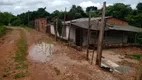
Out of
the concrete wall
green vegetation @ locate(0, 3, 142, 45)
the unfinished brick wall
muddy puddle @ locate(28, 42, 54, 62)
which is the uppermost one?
green vegetation @ locate(0, 3, 142, 45)

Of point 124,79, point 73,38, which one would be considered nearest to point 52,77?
point 124,79

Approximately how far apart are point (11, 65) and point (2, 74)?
1.75 meters

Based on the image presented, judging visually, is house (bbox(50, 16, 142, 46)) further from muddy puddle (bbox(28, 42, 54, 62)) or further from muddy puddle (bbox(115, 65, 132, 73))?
muddy puddle (bbox(115, 65, 132, 73))

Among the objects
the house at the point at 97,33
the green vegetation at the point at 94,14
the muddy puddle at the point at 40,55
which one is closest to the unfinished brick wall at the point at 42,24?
the green vegetation at the point at 94,14

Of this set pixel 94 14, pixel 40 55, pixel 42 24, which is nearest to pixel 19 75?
pixel 40 55

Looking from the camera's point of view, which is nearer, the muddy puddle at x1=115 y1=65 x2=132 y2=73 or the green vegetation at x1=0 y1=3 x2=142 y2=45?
the muddy puddle at x1=115 y1=65 x2=132 y2=73

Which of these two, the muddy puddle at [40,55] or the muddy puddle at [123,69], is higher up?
the muddy puddle at [40,55]

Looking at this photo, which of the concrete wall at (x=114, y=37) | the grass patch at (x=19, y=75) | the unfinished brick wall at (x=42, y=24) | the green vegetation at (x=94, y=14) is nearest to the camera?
the grass patch at (x=19, y=75)

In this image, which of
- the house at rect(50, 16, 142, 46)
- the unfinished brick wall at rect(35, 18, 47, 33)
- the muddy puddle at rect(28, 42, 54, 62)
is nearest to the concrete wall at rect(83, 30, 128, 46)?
the house at rect(50, 16, 142, 46)

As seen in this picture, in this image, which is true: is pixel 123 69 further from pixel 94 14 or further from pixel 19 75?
pixel 94 14

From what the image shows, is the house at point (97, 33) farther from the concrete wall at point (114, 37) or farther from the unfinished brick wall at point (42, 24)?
the unfinished brick wall at point (42, 24)

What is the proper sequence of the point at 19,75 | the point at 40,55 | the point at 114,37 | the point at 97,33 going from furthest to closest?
1. the point at 114,37
2. the point at 97,33
3. the point at 40,55
4. the point at 19,75

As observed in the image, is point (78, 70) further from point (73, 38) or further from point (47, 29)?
point (47, 29)

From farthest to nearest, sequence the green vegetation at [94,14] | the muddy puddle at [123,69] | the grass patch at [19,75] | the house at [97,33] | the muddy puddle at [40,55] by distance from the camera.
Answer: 1. the green vegetation at [94,14]
2. the house at [97,33]
3. the muddy puddle at [40,55]
4. the muddy puddle at [123,69]
5. the grass patch at [19,75]
